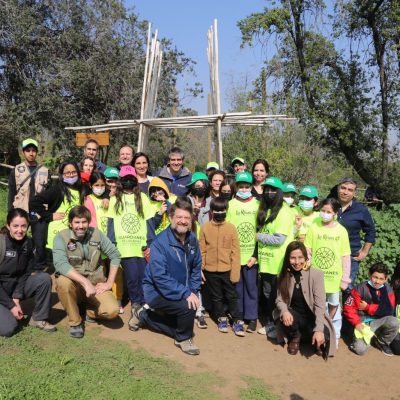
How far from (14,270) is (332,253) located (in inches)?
124

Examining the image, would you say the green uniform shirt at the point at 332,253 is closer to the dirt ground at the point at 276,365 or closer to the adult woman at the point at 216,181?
the dirt ground at the point at 276,365

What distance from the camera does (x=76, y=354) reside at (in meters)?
3.64

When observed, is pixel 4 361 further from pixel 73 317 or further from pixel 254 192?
pixel 254 192

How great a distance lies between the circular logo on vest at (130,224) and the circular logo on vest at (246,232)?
3.68ft

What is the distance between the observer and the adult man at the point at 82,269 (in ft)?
13.3

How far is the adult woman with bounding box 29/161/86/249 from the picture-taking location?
471cm

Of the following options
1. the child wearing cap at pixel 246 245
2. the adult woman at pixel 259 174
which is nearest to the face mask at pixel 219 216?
the child wearing cap at pixel 246 245

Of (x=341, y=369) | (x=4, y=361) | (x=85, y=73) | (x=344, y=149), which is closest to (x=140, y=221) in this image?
(x=4, y=361)

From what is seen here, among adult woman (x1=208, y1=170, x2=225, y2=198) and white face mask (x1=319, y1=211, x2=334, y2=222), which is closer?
white face mask (x1=319, y1=211, x2=334, y2=222)

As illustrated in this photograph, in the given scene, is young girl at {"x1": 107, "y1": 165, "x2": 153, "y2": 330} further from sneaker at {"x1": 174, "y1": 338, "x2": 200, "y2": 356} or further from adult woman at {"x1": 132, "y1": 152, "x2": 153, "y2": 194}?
sneaker at {"x1": 174, "y1": 338, "x2": 200, "y2": 356}

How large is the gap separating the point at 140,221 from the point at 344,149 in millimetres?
6577

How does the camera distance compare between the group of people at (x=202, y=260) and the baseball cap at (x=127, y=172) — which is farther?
the baseball cap at (x=127, y=172)

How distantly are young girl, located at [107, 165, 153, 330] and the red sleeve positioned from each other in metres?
2.19

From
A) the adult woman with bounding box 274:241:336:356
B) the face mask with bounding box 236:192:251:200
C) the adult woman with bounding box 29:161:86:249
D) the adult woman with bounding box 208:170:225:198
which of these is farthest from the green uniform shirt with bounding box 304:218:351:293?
the adult woman with bounding box 29:161:86:249
